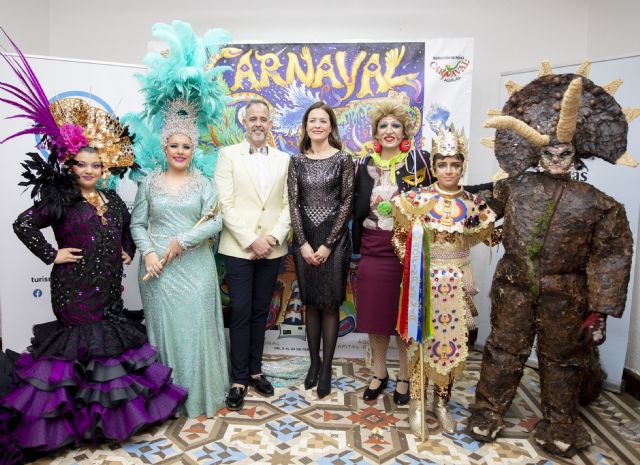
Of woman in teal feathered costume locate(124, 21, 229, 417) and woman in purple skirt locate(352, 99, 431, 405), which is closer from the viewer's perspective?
woman in teal feathered costume locate(124, 21, 229, 417)

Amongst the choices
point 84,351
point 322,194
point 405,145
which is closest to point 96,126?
point 84,351

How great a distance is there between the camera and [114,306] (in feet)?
8.70

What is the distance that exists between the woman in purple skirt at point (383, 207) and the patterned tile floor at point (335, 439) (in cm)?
39

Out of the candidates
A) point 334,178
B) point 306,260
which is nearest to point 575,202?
point 334,178

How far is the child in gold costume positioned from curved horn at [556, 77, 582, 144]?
0.50 metres

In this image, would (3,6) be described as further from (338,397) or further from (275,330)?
(338,397)

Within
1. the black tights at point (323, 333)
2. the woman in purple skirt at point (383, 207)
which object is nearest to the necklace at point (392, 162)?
the woman in purple skirt at point (383, 207)

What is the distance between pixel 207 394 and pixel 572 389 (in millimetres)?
2107

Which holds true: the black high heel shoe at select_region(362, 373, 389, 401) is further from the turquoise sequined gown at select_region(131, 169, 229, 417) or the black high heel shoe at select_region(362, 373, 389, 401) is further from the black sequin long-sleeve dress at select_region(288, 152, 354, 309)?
the turquoise sequined gown at select_region(131, 169, 229, 417)

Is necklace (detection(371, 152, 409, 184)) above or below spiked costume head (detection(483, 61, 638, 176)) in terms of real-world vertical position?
below

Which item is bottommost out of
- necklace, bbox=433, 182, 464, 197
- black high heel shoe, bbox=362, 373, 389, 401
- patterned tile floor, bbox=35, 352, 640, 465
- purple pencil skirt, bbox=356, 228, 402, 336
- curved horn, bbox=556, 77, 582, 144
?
patterned tile floor, bbox=35, 352, 640, 465

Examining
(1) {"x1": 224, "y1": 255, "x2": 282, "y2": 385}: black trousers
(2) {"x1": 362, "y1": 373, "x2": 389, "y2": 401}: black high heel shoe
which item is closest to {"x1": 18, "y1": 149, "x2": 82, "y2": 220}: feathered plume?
(1) {"x1": 224, "y1": 255, "x2": 282, "y2": 385}: black trousers

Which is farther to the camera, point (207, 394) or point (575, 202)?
point (207, 394)

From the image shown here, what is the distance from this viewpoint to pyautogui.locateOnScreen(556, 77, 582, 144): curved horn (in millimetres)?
2191
